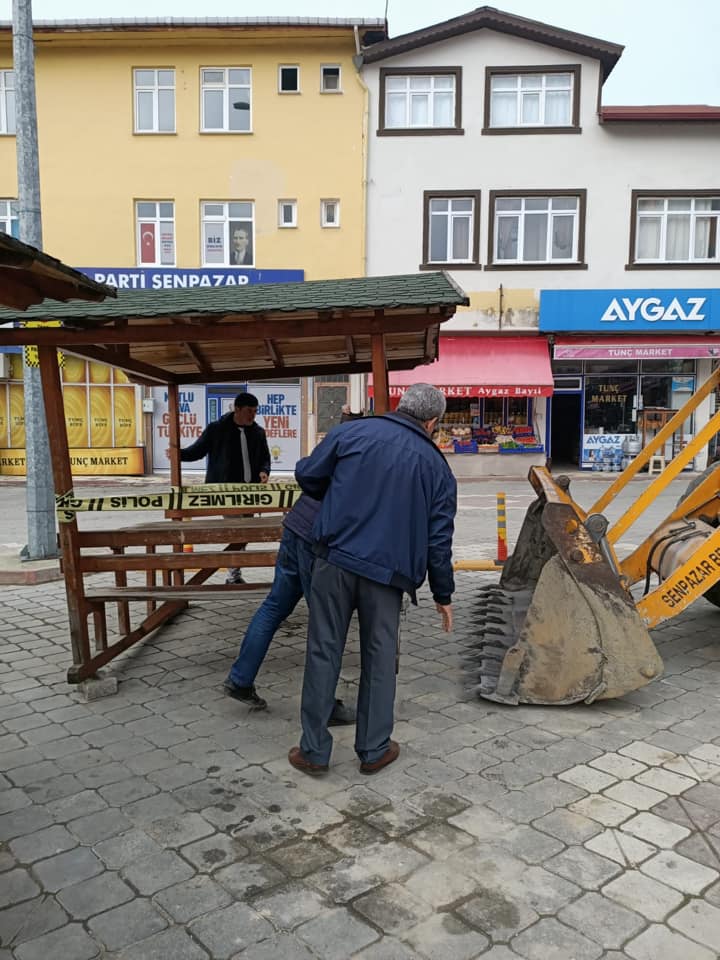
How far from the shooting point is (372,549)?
3514 millimetres

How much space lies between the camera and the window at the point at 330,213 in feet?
66.1

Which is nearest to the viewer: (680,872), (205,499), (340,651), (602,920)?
(602,920)

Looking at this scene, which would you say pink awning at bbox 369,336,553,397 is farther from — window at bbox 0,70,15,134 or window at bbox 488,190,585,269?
window at bbox 0,70,15,134

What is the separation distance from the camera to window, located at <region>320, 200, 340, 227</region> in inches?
794

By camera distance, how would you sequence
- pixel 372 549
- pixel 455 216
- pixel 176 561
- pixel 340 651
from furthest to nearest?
pixel 455 216 < pixel 176 561 < pixel 340 651 < pixel 372 549

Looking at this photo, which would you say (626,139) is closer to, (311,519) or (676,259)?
(676,259)

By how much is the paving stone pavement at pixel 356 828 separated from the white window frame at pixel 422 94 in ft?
58.9

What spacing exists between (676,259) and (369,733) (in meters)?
19.6

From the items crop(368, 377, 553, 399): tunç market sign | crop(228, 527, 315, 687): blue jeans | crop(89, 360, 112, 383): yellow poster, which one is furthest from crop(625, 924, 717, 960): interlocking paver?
crop(89, 360, 112, 383): yellow poster

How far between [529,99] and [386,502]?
19.5 metres

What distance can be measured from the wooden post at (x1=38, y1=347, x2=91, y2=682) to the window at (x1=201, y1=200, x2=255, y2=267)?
53.8ft

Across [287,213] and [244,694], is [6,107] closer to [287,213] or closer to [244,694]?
[287,213]

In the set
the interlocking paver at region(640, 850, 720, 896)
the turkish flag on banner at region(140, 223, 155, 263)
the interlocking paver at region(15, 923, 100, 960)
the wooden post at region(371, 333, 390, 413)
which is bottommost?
the interlocking paver at region(15, 923, 100, 960)

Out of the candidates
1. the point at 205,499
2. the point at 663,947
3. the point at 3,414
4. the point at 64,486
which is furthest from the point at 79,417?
the point at 663,947
